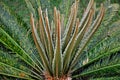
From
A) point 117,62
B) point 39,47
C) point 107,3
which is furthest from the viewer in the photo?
point 107,3

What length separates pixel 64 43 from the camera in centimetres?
539

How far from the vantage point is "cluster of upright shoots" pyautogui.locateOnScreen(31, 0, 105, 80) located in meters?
5.05

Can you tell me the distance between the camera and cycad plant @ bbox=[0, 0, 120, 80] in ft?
16.9

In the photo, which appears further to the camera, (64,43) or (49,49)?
(64,43)

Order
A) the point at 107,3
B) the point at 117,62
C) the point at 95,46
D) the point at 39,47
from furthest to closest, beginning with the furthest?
the point at 107,3, the point at 95,46, the point at 117,62, the point at 39,47

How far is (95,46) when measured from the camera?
6.19 meters

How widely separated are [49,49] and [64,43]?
296mm

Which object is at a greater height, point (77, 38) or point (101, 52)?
point (77, 38)

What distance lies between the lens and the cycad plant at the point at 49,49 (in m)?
5.15

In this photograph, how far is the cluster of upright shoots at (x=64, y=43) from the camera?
5055 millimetres

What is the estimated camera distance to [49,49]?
5.25 m

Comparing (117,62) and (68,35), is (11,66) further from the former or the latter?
(117,62)

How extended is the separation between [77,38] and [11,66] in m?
1.29

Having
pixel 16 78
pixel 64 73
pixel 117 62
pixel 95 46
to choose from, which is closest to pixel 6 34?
pixel 16 78
